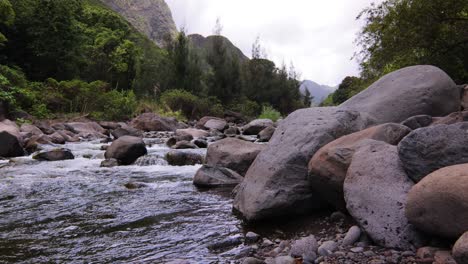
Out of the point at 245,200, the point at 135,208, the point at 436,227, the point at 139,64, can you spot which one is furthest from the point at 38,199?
the point at 139,64

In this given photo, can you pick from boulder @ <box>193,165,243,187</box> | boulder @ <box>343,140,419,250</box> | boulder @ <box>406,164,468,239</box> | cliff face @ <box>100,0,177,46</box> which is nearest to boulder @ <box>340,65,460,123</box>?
boulder @ <box>193,165,243,187</box>

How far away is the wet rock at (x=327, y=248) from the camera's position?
322cm

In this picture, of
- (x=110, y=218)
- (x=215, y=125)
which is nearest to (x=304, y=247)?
(x=110, y=218)

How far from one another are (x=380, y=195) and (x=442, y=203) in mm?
645

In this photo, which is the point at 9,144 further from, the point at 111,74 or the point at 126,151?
the point at 111,74

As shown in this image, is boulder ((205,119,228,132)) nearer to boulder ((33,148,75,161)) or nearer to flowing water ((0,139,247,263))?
boulder ((33,148,75,161))

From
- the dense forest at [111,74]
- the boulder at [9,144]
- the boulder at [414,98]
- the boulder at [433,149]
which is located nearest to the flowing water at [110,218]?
the boulder at [433,149]

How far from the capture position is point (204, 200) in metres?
5.70

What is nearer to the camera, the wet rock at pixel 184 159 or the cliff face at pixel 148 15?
the wet rock at pixel 184 159

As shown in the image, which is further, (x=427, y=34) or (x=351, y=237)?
(x=427, y=34)

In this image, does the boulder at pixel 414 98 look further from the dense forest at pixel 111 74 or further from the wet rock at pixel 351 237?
the dense forest at pixel 111 74

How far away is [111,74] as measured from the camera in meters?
30.6

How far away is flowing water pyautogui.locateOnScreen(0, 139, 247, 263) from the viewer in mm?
3656

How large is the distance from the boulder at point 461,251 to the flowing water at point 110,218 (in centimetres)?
171
